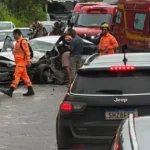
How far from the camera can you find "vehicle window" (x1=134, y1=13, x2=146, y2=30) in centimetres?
2098

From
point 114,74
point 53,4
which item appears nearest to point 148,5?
point 114,74

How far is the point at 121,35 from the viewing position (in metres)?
22.8

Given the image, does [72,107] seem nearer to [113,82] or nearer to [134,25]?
[113,82]

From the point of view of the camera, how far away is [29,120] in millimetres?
11695

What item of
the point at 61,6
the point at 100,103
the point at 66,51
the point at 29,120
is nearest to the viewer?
the point at 100,103

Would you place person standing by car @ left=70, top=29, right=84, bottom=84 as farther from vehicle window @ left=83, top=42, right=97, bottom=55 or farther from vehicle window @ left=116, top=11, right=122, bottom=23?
vehicle window @ left=116, top=11, right=122, bottom=23

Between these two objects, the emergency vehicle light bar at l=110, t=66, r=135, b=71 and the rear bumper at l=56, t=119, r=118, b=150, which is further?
the emergency vehicle light bar at l=110, t=66, r=135, b=71

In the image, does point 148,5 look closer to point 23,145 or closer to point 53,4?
point 23,145

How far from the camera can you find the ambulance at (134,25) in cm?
2072

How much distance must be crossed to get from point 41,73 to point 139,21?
5.63 meters

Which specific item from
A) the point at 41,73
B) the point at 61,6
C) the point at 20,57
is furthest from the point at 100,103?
the point at 61,6

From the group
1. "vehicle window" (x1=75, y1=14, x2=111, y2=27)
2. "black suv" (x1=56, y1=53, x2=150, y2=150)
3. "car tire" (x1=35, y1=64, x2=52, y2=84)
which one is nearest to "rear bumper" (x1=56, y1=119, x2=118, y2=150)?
"black suv" (x1=56, y1=53, x2=150, y2=150)

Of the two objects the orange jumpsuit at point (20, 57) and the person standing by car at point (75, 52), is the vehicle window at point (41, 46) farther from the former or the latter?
the orange jumpsuit at point (20, 57)

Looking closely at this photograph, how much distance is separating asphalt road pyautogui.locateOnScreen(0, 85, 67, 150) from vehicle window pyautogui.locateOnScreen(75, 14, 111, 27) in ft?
32.4
